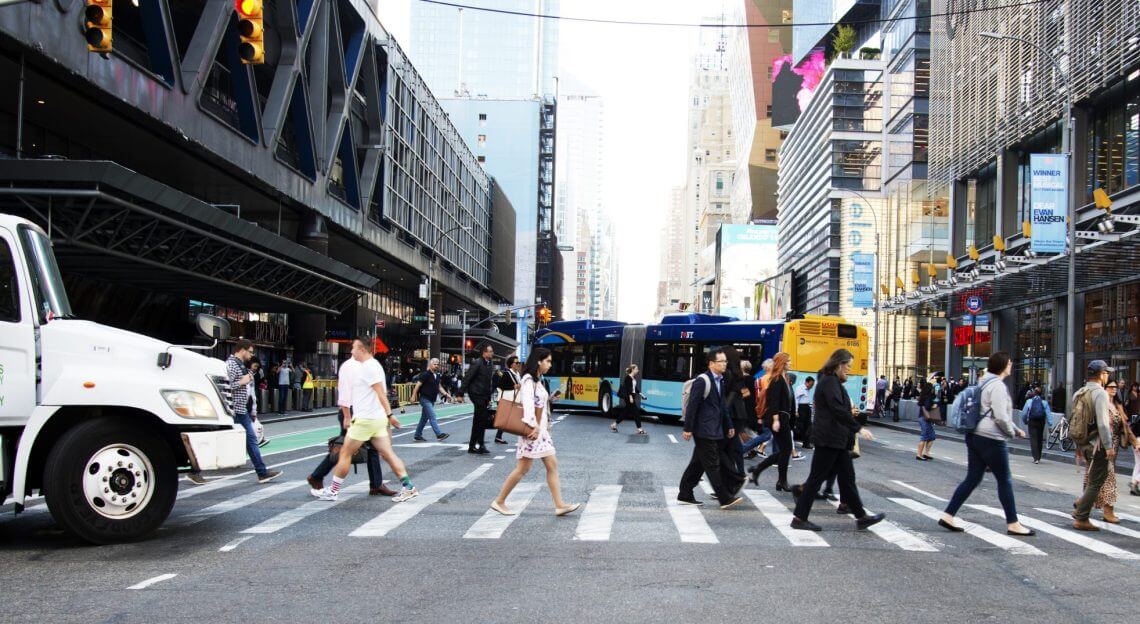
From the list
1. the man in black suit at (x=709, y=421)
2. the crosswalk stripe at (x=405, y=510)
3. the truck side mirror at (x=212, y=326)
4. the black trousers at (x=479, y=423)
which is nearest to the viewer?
the truck side mirror at (x=212, y=326)

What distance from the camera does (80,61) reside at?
22656mm

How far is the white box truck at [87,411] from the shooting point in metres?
7.41

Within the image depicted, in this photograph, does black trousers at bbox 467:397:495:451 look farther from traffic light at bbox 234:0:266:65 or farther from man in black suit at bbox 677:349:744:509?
traffic light at bbox 234:0:266:65

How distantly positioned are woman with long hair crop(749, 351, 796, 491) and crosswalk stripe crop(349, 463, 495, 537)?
4135mm

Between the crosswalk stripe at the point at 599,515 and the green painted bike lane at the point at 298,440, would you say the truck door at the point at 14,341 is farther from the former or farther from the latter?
the green painted bike lane at the point at 298,440

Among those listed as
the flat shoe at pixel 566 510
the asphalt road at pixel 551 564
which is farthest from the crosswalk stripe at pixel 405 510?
the flat shoe at pixel 566 510

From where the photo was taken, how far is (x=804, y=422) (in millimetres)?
21172

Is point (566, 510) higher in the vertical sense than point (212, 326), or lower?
lower

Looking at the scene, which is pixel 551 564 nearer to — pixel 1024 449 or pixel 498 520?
pixel 498 520

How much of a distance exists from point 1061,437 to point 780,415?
15.2 meters

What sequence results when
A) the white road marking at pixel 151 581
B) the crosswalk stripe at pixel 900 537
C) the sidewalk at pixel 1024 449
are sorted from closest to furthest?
the white road marking at pixel 151 581 → the crosswalk stripe at pixel 900 537 → the sidewalk at pixel 1024 449

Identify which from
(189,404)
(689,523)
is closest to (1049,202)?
(689,523)

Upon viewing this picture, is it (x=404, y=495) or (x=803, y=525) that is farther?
(x=404, y=495)

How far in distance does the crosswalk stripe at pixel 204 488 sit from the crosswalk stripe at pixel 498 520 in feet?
12.0
